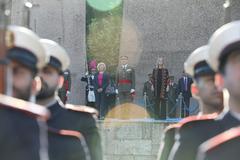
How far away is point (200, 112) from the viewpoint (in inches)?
167

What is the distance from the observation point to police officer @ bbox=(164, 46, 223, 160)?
A: 289 cm

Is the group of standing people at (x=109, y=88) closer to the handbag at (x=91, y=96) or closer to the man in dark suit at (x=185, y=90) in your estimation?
the handbag at (x=91, y=96)

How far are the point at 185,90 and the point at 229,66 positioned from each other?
13637mm

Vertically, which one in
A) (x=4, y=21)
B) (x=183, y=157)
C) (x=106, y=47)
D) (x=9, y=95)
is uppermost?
(x=106, y=47)

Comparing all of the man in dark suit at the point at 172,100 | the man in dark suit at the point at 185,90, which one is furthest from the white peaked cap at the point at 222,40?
the man in dark suit at the point at 172,100

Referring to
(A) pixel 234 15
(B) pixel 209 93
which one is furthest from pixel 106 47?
(B) pixel 209 93

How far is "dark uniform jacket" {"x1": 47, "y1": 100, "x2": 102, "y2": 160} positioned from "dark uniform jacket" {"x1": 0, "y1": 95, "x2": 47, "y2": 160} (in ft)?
4.51

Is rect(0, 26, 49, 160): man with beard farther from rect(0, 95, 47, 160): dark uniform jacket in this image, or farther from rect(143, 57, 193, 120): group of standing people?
rect(143, 57, 193, 120): group of standing people

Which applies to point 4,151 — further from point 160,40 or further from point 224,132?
point 160,40

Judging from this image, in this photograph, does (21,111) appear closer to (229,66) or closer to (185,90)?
(229,66)

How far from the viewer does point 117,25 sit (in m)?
24.3

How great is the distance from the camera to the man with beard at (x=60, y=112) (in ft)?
12.9

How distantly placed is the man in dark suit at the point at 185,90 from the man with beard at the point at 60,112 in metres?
11.5

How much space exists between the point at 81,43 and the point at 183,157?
69.7ft
